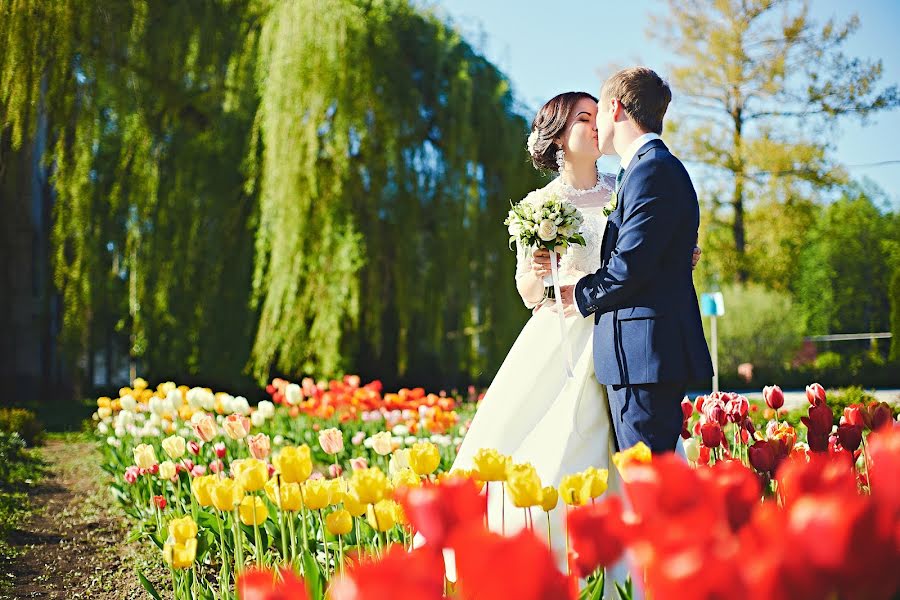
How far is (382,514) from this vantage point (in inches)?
58.4

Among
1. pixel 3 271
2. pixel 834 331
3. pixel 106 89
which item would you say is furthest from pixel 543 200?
pixel 834 331

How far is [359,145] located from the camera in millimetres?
8227

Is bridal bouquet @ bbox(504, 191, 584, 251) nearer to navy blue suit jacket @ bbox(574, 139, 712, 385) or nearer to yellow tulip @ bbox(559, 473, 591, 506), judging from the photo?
navy blue suit jacket @ bbox(574, 139, 712, 385)

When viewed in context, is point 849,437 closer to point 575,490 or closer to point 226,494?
point 575,490

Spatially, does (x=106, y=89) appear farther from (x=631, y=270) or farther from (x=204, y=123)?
(x=631, y=270)

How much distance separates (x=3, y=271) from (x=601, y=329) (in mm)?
11004

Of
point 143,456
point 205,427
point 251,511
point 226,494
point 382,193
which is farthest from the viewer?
point 382,193

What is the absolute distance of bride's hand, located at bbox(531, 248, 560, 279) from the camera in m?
2.20

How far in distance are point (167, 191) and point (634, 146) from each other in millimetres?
7896

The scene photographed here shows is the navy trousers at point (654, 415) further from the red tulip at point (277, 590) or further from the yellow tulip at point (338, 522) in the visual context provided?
the red tulip at point (277, 590)

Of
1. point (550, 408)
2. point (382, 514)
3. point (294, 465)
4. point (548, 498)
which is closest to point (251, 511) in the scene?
point (294, 465)

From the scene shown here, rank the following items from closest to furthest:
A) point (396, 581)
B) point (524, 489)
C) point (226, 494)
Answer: point (396, 581) < point (524, 489) < point (226, 494)

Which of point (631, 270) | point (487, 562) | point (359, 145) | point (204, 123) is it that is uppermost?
point (204, 123)

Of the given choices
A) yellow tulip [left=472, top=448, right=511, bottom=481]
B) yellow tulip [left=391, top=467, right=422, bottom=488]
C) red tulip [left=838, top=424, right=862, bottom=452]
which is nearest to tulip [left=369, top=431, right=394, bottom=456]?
yellow tulip [left=391, top=467, right=422, bottom=488]
